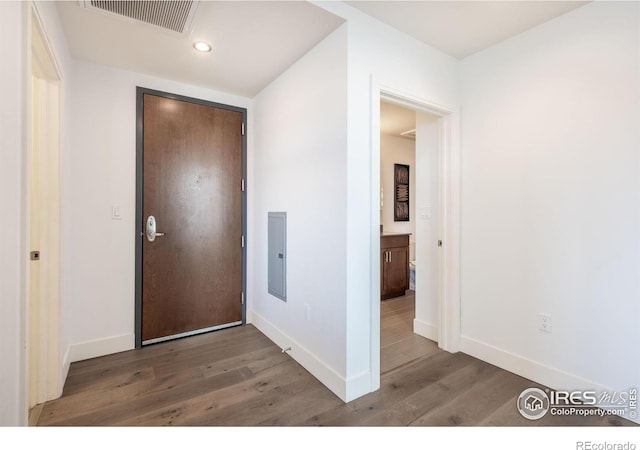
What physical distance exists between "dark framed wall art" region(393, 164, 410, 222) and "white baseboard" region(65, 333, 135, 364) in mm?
4021

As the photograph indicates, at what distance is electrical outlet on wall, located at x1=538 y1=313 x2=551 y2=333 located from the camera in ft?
6.72

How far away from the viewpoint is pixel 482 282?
2.43 meters

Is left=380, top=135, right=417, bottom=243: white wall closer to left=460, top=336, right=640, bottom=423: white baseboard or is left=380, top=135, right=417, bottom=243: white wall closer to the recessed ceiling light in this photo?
left=460, top=336, right=640, bottom=423: white baseboard

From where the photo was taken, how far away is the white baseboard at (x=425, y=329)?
2.78 m

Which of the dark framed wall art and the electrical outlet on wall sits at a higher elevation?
the dark framed wall art

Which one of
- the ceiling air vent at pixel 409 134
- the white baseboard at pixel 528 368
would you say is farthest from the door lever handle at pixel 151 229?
the ceiling air vent at pixel 409 134

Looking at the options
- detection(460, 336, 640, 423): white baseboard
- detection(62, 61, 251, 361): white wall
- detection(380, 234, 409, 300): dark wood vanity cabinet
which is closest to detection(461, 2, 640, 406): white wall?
detection(460, 336, 640, 423): white baseboard

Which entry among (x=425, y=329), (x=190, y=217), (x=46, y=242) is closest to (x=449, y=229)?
(x=425, y=329)

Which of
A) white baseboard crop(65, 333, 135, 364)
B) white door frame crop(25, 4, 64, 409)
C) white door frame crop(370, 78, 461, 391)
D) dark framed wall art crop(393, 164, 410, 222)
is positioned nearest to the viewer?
white door frame crop(25, 4, 64, 409)

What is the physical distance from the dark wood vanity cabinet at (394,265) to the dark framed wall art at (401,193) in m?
0.99

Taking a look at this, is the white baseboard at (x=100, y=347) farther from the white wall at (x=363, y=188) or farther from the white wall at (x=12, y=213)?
the white wall at (x=363, y=188)

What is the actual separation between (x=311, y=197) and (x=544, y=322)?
1.83m

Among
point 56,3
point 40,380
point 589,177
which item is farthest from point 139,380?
point 589,177
